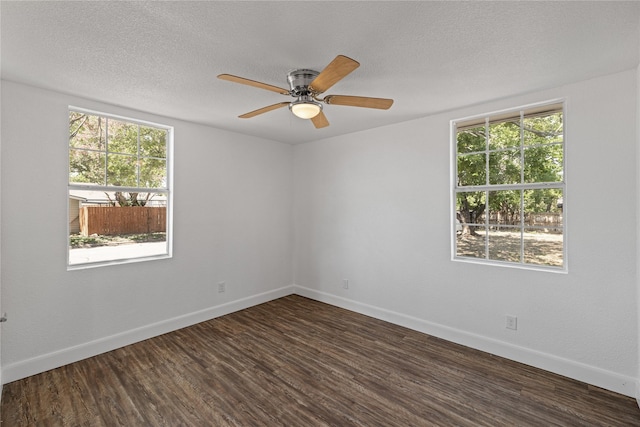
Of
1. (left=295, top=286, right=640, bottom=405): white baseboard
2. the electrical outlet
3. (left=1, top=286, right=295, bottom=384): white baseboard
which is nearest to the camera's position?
(left=295, top=286, right=640, bottom=405): white baseboard

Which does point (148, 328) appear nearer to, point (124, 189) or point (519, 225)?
point (124, 189)

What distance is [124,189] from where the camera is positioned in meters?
3.10

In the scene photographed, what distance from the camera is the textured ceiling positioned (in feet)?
5.06

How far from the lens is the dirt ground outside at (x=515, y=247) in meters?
2.69

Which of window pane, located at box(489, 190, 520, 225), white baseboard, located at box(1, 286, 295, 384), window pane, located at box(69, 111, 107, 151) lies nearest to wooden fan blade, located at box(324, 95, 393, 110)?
window pane, located at box(489, 190, 520, 225)

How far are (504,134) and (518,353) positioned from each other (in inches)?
81.7

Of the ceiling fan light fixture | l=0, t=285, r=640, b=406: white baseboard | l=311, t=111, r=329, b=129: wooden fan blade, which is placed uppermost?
l=311, t=111, r=329, b=129: wooden fan blade

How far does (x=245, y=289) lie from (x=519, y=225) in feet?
11.1

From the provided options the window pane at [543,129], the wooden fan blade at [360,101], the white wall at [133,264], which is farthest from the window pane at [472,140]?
the white wall at [133,264]

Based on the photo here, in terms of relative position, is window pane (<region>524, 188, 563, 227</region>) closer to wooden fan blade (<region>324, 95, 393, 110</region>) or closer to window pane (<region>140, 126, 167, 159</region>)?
wooden fan blade (<region>324, 95, 393, 110</region>)

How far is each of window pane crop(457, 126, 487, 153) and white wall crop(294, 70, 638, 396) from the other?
6.8 inches

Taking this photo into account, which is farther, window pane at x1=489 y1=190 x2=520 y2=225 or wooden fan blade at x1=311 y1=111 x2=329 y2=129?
window pane at x1=489 y1=190 x2=520 y2=225

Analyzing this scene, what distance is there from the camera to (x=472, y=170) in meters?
3.13

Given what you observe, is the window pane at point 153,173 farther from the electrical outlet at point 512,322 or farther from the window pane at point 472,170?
the electrical outlet at point 512,322
